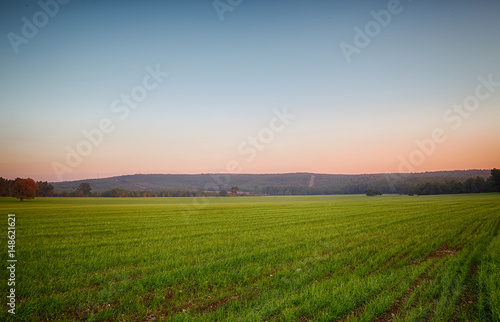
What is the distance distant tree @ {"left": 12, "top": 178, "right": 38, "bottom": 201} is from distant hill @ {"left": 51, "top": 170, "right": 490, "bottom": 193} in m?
82.7

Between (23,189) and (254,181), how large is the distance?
138 meters

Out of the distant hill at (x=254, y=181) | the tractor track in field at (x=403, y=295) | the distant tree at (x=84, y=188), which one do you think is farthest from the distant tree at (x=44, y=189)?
the tractor track in field at (x=403, y=295)

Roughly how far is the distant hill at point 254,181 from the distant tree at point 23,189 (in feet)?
271

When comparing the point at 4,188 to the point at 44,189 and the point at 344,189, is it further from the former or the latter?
the point at 344,189

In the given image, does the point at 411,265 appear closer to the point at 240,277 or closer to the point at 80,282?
the point at 240,277

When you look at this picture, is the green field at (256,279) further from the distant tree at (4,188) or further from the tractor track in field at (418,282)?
the distant tree at (4,188)

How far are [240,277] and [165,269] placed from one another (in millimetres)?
2588

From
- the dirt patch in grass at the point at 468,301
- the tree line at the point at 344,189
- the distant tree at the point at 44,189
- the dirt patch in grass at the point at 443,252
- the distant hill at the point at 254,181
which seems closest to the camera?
the dirt patch in grass at the point at 468,301

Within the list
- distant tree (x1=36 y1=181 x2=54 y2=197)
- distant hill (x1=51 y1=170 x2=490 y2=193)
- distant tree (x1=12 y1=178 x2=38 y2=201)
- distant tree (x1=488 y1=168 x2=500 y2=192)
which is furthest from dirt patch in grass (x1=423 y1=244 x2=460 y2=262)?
distant hill (x1=51 y1=170 x2=490 y2=193)

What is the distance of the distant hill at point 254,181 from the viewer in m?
142

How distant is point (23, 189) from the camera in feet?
183

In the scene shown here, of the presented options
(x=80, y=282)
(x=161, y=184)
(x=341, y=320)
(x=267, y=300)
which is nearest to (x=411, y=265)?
(x=341, y=320)

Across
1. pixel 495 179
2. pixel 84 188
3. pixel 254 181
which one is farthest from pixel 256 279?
pixel 254 181

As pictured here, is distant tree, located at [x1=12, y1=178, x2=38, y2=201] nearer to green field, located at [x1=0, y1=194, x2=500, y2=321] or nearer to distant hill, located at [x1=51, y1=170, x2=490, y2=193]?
green field, located at [x1=0, y1=194, x2=500, y2=321]
